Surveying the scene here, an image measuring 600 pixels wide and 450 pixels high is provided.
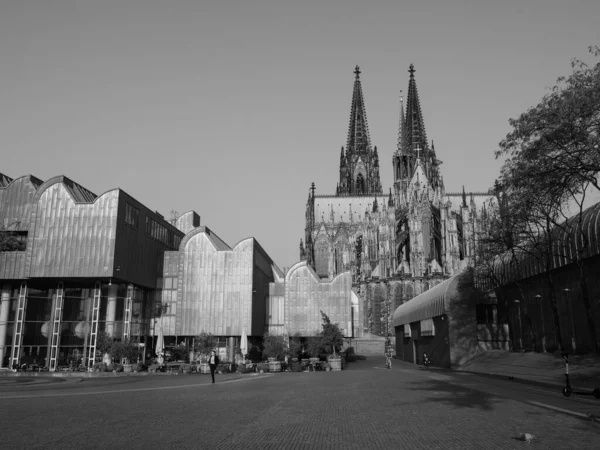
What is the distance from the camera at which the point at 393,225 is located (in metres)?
107

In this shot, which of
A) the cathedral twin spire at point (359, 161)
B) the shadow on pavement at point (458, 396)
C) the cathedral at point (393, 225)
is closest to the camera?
the shadow on pavement at point (458, 396)

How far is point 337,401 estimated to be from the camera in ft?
53.2

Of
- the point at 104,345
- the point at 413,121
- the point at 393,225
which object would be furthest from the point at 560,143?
the point at 413,121

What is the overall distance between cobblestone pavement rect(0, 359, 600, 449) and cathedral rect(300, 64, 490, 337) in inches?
2764

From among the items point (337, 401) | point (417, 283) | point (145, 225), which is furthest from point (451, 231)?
point (337, 401)

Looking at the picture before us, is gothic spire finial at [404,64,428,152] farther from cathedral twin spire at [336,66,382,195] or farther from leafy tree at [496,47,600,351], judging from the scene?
leafy tree at [496,47,600,351]

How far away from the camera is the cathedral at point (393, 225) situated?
99.6 meters

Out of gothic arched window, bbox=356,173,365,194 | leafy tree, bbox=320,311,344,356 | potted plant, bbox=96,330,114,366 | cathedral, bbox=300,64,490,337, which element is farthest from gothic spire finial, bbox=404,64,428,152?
potted plant, bbox=96,330,114,366

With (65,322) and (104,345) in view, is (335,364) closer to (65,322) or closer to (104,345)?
(104,345)

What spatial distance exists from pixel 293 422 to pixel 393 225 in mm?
96876

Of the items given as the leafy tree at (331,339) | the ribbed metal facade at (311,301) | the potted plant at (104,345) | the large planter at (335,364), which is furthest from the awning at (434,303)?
the potted plant at (104,345)

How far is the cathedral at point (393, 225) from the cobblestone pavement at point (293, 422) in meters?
70.2

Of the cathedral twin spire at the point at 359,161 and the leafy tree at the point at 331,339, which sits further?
the cathedral twin spire at the point at 359,161

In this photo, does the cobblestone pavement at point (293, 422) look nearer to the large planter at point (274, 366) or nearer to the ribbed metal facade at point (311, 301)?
the large planter at point (274, 366)
